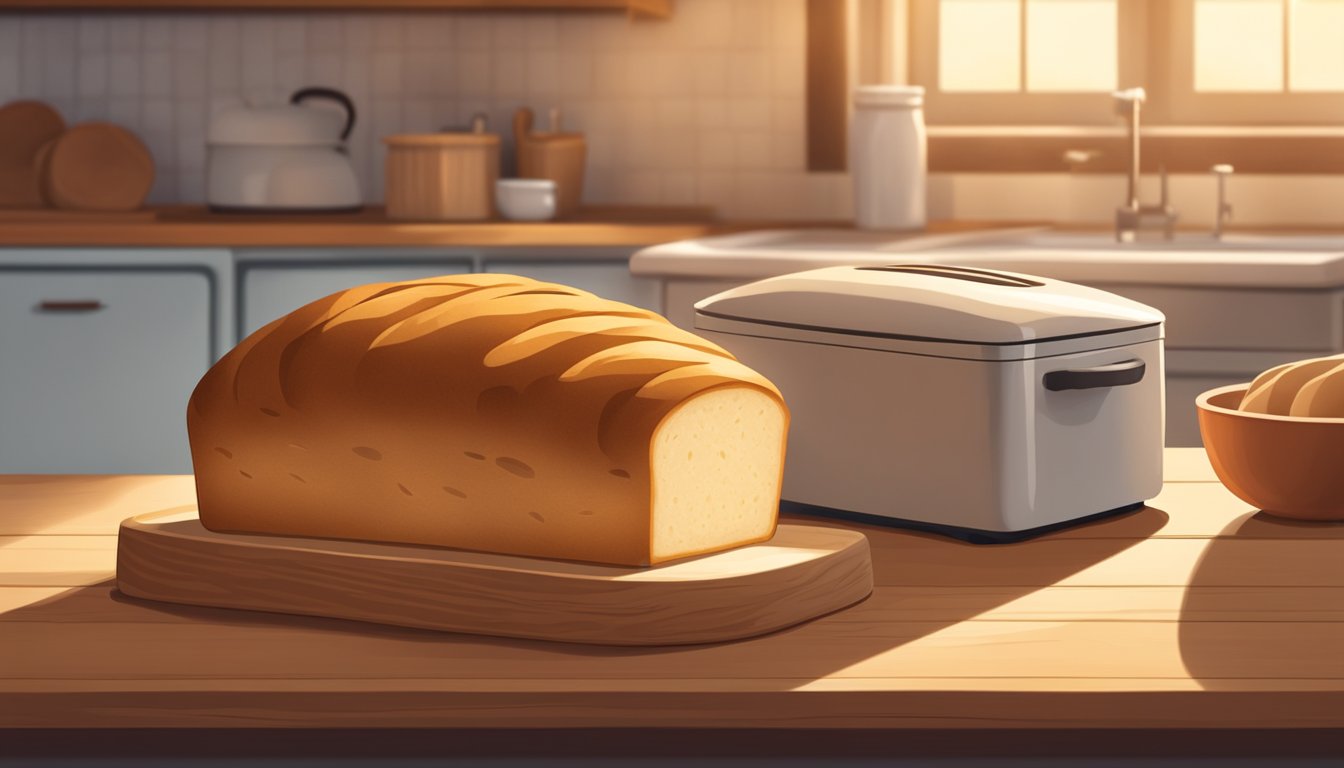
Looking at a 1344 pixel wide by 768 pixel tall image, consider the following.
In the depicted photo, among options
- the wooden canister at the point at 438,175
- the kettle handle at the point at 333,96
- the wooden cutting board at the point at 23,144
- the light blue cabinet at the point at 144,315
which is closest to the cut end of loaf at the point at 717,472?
the light blue cabinet at the point at 144,315

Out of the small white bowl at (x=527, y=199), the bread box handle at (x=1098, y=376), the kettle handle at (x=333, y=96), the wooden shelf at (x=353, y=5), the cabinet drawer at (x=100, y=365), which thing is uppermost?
the wooden shelf at (x=353, y=5)

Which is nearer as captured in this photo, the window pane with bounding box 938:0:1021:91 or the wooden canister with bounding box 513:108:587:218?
the wooden canister with bounding box 513:108:587:218

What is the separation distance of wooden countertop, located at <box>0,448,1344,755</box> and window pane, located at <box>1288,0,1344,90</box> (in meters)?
3.09

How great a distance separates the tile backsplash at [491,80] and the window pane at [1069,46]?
1.80 feet

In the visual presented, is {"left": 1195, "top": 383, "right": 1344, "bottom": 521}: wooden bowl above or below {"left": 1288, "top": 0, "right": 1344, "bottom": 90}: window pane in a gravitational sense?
below

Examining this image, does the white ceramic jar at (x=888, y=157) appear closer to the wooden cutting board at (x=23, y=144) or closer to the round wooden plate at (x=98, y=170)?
the round wooden plate at (x=98, y=170)

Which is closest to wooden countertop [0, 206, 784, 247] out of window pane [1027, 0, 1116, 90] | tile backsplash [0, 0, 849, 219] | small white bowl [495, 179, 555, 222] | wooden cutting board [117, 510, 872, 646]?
small white bowl [495, 179, 555, 222]

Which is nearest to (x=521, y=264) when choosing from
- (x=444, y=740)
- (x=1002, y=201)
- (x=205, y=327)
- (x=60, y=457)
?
(x=205, y=327)

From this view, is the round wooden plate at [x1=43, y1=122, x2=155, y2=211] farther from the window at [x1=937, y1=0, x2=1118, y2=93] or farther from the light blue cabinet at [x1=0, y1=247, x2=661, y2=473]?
the window at [x1=937, y1=0, x2=1118, y2=93]

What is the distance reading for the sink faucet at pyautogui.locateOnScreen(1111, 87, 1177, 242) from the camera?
3.22 metres

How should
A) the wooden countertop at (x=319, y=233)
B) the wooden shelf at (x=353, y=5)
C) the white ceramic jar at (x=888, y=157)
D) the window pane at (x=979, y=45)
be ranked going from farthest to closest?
the window pane at (x=979, y=45) < the wooden shelf at (x=353, y=5) < the white ceramic jar at (x=888, y=157) < the wooden countertop at (x=319, y=233)

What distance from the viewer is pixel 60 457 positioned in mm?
3104

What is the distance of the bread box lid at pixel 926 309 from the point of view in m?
0.95

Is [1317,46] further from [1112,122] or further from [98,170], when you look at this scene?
[98,170]
